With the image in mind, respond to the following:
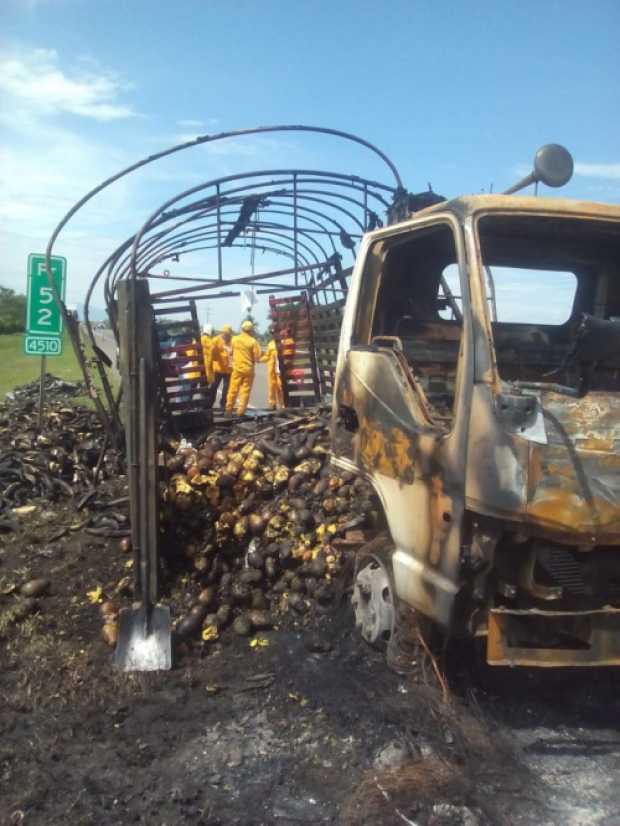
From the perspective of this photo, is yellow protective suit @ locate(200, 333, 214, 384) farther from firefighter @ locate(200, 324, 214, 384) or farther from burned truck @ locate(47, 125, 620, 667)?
burned truck @ locate(47, 125, 620, 667)

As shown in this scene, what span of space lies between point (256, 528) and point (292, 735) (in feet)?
7.04

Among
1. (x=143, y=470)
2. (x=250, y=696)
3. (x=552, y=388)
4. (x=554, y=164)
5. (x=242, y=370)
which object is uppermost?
(x=554, y=164)

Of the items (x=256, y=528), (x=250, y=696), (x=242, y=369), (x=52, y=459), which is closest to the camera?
(x=250, y=696)

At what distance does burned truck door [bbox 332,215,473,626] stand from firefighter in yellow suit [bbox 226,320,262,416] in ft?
30.0

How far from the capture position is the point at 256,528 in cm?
578

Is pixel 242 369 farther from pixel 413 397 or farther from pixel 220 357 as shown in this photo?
pixel 413 397

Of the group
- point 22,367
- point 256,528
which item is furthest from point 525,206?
point 22,367

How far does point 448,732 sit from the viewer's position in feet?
12.3

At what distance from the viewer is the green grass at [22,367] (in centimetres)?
2762

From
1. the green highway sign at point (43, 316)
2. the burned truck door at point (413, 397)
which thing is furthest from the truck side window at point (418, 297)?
the green highway sign at point (43, 316)

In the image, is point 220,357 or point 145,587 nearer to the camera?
point 145,587

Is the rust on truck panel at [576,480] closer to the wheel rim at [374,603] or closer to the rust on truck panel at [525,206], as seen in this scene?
the rust on truck panel at [525,206]

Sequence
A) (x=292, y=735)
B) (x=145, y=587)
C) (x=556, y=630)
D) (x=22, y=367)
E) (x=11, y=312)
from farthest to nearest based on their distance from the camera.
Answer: (x=11, y=312), (x=22, y=367), (x=145, y=587), (x=292, y=735), (x=556, y=630)

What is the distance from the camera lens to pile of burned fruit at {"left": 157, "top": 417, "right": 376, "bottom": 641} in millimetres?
5238
